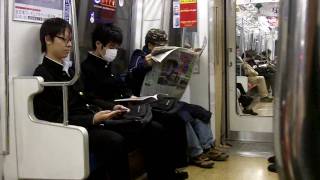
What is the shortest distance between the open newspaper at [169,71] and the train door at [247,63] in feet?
2.74

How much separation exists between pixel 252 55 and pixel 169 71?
54.6 inches

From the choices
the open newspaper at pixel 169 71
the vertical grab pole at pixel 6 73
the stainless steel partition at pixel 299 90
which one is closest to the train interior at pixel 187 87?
the vertical grab pole at pixel 6 73

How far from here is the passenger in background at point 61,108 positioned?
2.32 meters

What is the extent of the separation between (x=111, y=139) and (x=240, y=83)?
263 centimetres

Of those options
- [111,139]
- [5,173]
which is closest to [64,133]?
[111,139]

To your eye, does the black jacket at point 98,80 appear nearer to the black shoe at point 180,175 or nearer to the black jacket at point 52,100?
the black jacket at point 52,100

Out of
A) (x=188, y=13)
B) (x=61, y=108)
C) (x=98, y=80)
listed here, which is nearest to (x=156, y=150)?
(x=98, y=80)

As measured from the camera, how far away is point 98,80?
2926 millimetres

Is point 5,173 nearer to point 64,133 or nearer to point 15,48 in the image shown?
point 64,133

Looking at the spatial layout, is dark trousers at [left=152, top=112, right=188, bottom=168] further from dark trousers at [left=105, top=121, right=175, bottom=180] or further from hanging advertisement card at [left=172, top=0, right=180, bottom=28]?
hanging advertisement card at [left=172, top=0, right=180, bottom=28]

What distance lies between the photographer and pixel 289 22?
264 millimetres

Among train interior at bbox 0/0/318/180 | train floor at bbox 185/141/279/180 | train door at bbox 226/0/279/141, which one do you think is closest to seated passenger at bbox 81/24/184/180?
train interior at bbox 0/0/318/180

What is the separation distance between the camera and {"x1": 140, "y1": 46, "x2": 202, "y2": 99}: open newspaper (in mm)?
3445

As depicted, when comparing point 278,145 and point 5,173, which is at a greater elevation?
point 278,145
